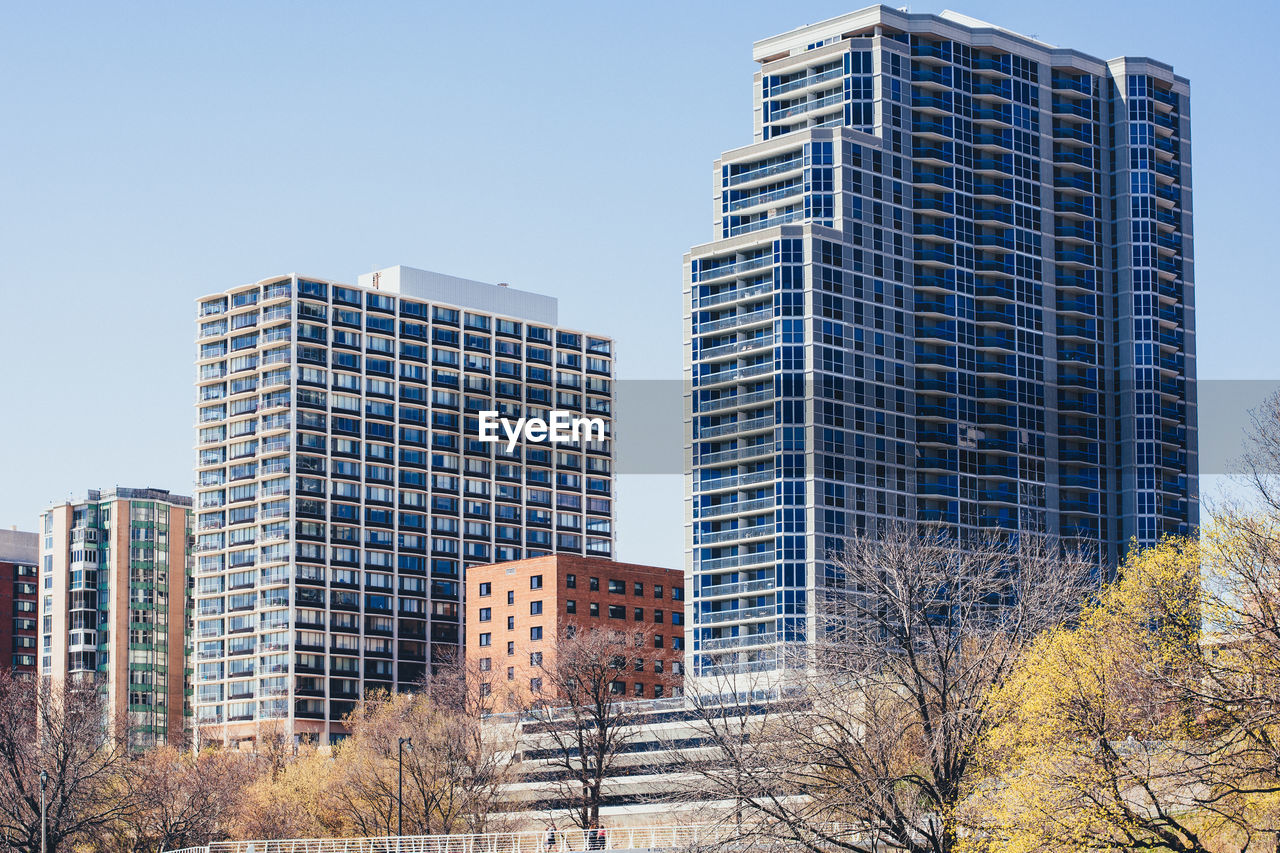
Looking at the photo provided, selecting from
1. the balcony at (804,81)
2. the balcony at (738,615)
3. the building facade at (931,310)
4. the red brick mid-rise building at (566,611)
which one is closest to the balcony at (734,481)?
the building facade at (931,310)

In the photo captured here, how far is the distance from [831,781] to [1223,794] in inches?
607

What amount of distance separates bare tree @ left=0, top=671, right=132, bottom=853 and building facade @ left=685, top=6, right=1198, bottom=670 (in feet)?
166

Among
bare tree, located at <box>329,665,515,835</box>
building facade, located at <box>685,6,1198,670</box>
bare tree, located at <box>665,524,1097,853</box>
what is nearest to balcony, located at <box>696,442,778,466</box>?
building facade, located at <box>685,6,1198,670</box>

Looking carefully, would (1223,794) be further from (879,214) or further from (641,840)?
(879,214)

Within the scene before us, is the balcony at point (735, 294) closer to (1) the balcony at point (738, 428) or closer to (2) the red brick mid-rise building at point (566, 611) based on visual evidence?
(1) the balcony at point (738, 428)

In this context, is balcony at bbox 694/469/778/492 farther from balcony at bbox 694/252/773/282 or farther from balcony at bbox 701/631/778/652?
balcony at bbox 694/252/773/282

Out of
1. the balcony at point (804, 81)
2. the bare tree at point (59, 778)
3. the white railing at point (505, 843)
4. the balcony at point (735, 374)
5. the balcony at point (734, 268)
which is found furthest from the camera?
the balcony at point (804, 81)

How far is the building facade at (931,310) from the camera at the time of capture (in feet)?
538

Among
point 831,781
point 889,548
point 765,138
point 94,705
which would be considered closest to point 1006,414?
point 765,138

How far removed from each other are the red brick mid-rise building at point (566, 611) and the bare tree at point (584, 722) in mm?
30785

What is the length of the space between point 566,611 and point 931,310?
45.3 metres

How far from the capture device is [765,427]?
164 meters

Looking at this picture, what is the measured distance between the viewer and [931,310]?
17562 centimetres

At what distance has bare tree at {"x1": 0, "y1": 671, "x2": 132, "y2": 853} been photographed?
120 metres
